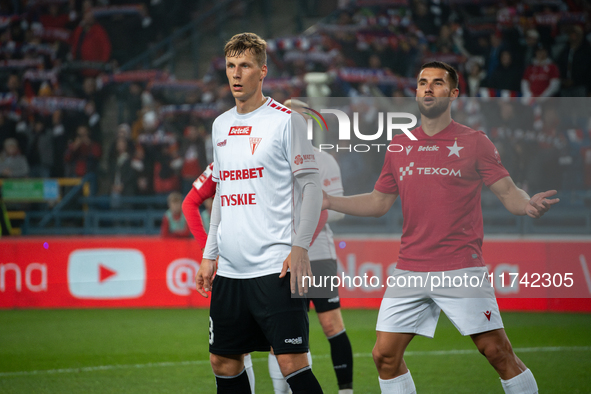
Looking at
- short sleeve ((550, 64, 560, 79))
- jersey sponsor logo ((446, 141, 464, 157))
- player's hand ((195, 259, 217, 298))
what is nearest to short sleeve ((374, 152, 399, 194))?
jersey sponsor logo ((446, 141, 464, 157))

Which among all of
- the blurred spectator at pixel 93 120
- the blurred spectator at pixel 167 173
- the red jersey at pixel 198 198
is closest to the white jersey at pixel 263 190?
the red jersey at pixel 198 198

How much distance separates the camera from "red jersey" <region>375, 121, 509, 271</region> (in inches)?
134

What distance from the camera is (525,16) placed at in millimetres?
12391

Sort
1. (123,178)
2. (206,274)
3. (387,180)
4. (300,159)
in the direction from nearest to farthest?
(300,159), (206,274), (387,180), (123,178)

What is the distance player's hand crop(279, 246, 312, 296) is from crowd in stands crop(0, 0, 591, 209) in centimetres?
777

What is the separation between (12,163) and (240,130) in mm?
9932

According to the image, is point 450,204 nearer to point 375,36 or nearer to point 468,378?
point 468,378

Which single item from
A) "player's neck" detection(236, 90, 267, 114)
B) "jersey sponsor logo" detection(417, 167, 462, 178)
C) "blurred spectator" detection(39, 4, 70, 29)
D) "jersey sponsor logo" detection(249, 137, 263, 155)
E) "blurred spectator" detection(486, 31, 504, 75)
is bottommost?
"jersey sponsor logo" detection(417, 167, 462, 178)

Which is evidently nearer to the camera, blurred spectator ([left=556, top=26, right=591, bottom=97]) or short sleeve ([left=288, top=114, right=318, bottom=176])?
short sleeve ([left=288, top=114, right=318, bottom=176])

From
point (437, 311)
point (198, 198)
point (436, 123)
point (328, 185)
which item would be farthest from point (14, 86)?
point (437, 311)

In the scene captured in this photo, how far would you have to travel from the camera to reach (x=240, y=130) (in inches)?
126

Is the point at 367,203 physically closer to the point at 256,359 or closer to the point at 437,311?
the point at 437,311

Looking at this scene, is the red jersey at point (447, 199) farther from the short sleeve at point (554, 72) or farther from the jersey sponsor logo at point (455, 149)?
the short sleeve at point (554, 72)

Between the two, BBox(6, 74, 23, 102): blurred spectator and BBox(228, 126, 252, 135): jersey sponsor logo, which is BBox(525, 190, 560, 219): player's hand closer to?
BBox(228, 126, 252, 135): jersey sponsor logo
